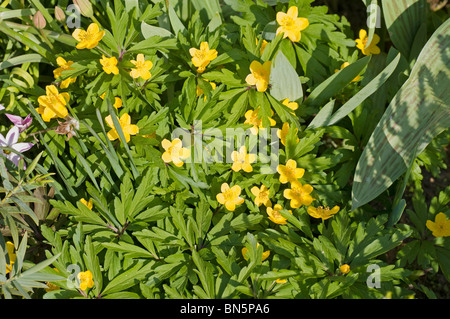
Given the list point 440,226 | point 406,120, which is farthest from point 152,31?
point 440,226

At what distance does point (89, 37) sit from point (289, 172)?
65 cm

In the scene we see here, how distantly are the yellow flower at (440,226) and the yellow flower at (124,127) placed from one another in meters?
0.83

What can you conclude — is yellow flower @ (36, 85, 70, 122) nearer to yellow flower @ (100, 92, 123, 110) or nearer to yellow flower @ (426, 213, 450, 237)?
yellow flower @ (100, 92, 123, 110)

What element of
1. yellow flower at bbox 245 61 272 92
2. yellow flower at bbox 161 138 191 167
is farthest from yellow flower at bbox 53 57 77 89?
yellow flower at bbox 245 61 272 92

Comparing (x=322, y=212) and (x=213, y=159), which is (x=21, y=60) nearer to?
(x=213, y=159)

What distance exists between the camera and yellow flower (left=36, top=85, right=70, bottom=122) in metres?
1.25

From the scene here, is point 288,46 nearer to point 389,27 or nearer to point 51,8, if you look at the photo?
point 389,27

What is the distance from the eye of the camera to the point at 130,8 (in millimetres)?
1379

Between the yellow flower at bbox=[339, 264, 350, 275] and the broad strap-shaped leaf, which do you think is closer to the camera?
the yellow flower at bbox=[339, 264, 350, 275]

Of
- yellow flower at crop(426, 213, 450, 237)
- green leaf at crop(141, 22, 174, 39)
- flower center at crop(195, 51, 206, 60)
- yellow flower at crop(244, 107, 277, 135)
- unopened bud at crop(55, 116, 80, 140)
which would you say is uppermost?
green leaf at crop(141, 22, 174, 39)

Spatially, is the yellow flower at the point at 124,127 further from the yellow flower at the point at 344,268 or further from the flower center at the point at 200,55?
the yellow flower at the point at 344,268

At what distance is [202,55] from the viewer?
51.1 inches

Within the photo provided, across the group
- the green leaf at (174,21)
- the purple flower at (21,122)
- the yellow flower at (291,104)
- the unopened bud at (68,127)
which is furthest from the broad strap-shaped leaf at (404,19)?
the purple flower at (21,122)

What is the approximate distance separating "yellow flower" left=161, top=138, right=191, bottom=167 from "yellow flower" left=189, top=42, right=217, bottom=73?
→ 215 mm
